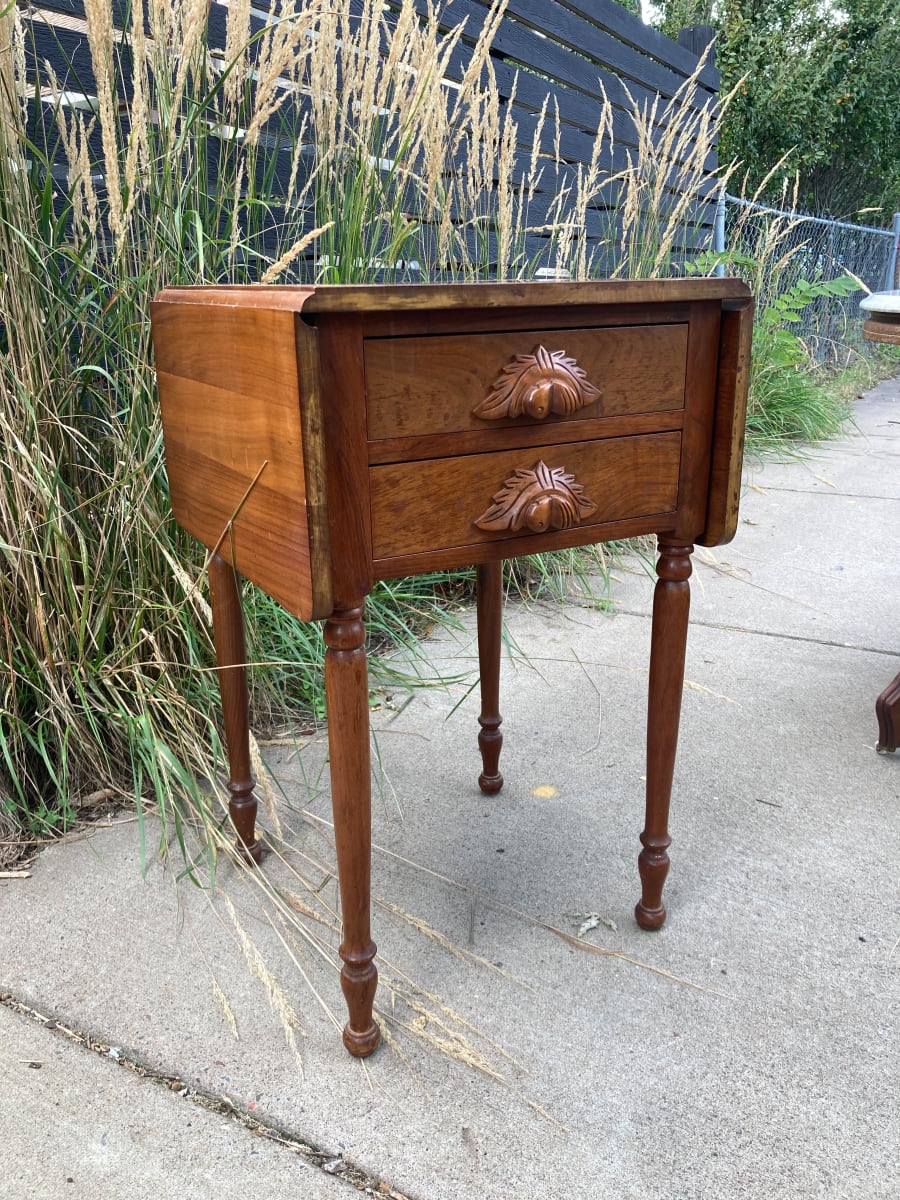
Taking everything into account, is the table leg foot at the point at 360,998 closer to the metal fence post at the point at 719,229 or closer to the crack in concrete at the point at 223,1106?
the crack in concrete at the point at 223,1106

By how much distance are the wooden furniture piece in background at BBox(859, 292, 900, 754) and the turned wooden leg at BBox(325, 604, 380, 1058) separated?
1.29 meters

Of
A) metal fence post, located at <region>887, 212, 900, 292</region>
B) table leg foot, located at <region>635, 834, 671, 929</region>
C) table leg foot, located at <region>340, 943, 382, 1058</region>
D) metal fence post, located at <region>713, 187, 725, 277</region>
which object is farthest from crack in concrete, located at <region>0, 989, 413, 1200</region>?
metal fence post, located at <region>887, 212, 900, 292</region>

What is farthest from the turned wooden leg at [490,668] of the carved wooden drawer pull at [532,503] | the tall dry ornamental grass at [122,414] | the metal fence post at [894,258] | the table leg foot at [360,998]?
the metal fence post at [894,258]

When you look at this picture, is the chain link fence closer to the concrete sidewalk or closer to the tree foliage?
the tree foliage

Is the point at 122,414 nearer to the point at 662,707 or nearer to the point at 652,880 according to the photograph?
the point at 662,707

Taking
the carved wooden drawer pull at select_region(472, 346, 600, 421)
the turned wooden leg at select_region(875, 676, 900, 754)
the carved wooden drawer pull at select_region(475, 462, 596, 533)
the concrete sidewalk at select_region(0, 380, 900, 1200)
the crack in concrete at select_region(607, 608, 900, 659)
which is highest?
the carved wooden drawer pull at select_region(472, 346, 600, 421)

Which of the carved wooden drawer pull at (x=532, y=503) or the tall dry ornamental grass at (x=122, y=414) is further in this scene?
the tall dry ornamental grass at (x=122, y=414)

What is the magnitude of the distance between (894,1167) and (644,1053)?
314 millimetres

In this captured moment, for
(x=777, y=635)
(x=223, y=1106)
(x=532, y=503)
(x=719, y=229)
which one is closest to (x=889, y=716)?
(x=777, y=635)

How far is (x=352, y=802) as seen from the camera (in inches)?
45.4

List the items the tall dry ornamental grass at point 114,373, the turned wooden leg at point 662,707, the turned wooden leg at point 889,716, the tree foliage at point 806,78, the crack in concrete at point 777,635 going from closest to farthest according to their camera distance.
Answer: the turned wooden leg at point 662,707 → the tall dry ornamental grass at point 114,373 → the turned wooden leg at point 889,716 → the crack in concrete at point 777,635 → the tree foliage at point 806,78

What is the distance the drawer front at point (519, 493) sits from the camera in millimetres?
1070

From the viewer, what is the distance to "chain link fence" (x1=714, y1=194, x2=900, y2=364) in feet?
17.3

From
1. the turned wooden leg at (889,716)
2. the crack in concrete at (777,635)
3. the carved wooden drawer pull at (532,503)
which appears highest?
the carved wooden drawer pull at (532,503)
